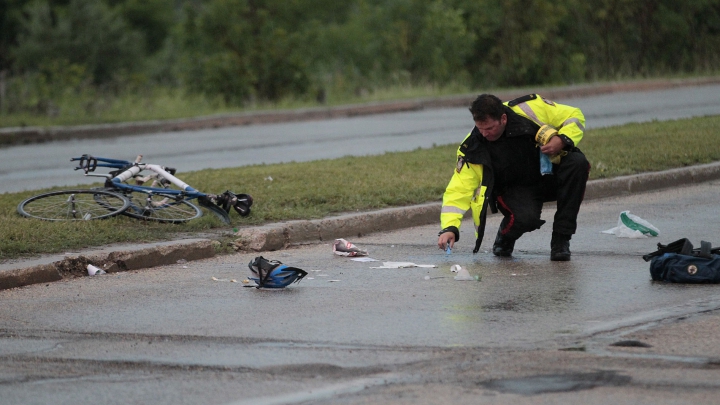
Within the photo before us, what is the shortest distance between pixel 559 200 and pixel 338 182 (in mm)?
3198

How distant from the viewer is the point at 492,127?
7449 mm

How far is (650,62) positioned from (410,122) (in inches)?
447

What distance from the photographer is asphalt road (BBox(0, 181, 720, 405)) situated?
→ 4664mm

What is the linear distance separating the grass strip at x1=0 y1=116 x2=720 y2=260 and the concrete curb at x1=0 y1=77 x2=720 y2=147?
15.1ft

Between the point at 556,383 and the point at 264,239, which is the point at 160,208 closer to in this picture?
the point at 264,239

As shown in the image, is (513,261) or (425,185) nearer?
(513,261)

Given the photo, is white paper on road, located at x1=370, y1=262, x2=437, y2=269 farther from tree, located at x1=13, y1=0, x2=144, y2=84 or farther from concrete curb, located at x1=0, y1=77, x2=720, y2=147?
tree, located at x1=13, y1=0, x2=144, y2=84

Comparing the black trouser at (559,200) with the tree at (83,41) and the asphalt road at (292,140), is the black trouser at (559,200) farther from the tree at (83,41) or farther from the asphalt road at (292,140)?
the tree at (83,41)

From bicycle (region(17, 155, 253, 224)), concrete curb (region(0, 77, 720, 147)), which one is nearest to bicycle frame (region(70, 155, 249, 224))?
bicycle (region(17, 155, 253, 224))

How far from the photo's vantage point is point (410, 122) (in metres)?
18.7

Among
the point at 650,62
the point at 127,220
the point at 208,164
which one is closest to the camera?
the point at 127,220

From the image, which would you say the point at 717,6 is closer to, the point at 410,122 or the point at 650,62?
the point at 650,62

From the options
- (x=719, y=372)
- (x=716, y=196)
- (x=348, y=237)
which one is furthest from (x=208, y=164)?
(x=719, y=372)

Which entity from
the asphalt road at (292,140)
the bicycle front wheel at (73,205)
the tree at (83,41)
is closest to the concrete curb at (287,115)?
the asphalt road at (292,140)
